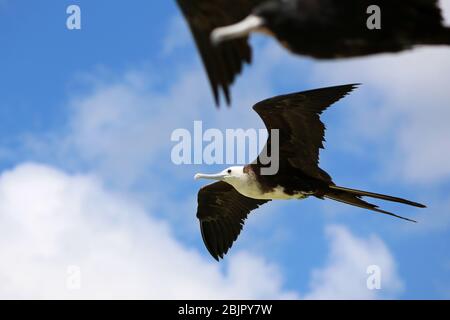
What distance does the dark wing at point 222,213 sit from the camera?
29.4ft

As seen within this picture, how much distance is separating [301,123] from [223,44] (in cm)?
346

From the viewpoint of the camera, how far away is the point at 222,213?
29.6ft

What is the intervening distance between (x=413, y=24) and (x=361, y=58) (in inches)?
11.5

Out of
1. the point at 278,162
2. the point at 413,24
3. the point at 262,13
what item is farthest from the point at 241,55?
the point at 278,162

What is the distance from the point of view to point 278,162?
299 inches

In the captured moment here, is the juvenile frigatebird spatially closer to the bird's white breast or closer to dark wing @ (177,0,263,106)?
the bird's white breast

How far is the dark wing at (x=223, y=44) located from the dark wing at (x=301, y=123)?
124 inches

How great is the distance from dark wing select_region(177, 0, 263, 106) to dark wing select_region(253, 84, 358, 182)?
3138 mm

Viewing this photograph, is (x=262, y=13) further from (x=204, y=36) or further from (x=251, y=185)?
(x=251, y=185)

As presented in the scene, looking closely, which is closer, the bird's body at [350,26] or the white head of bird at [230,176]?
the bird's body at [350,26]

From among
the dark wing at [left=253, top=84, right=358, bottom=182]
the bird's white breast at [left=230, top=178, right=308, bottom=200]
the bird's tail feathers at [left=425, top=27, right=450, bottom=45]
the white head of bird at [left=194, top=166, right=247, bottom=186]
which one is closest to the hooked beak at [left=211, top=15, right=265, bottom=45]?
the bird's tail feathers at [left=425, top=27, right=450, bottom=45]

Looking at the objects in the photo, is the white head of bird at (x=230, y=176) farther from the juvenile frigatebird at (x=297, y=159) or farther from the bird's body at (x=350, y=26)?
the bird's body at (x=350, y=26)

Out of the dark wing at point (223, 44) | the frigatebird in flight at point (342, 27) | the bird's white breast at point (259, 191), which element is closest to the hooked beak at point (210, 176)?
the bird's white breast at point (259, 191)

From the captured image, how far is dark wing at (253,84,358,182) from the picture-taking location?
284 inches
